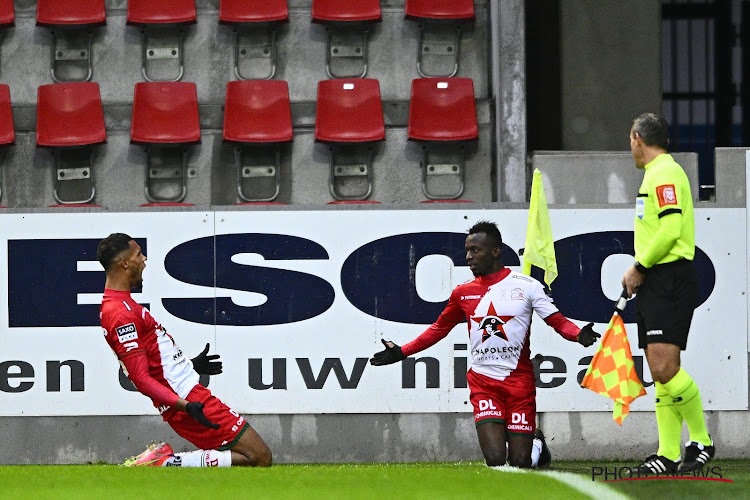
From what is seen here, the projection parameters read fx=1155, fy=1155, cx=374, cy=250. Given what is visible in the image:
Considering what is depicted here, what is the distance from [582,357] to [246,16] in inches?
184

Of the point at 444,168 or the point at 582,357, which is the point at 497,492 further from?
the point at 444,168

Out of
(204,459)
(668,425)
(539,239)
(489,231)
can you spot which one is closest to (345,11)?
(539,239)

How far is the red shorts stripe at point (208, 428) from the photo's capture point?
21.2ft

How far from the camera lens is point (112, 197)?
33.6 feet

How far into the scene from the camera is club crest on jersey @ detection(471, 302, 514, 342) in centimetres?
655

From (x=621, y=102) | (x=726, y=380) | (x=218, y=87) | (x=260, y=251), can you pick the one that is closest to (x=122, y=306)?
(x=260, y=251)

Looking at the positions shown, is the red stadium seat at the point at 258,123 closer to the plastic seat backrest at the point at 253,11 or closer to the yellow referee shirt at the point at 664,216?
the plastic seat backrest at the point at 253,11

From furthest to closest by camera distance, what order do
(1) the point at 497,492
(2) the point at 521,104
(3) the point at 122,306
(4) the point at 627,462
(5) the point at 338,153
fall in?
(5) the point at 338,153, (2) the point at 521,104, (4) the point at 627,462, (3) the point at 122,306, (1) the point at 497,492

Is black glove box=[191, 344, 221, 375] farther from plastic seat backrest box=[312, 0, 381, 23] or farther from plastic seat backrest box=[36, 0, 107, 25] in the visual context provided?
plastic seat backrest box=[36, 0, 107, 25]

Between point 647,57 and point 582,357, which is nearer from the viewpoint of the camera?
point 582,357

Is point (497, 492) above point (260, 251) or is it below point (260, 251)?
below

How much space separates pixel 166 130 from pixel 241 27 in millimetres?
1323

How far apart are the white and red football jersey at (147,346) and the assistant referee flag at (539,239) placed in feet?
7.24

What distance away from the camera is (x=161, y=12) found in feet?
35.1
